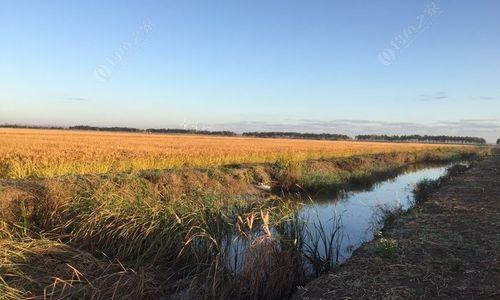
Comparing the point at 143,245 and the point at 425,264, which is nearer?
the point at 425,264

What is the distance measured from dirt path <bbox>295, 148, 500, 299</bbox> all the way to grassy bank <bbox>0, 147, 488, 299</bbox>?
787mm

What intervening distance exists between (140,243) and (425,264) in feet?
14.3

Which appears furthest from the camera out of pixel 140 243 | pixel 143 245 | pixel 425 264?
pixel 143 245

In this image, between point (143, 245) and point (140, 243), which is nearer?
point (140, 243)

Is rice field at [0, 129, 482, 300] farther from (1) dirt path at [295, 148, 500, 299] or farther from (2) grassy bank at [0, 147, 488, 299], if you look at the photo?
(1) dirt path at [295, 148, 500, 299]

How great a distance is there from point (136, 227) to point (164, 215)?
50 centimetres

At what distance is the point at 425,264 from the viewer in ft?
21.9

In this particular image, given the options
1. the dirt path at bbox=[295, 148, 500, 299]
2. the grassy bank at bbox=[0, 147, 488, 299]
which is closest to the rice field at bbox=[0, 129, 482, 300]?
the grassy bank at bbox=[0, 147, 488, 299]

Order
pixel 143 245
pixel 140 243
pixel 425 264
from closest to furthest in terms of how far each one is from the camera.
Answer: pixel 425 264 < pixel 140 243 < pixel 143 245

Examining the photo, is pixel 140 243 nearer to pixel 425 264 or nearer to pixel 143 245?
pixel 143 245

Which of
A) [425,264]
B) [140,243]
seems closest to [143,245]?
[140,243]

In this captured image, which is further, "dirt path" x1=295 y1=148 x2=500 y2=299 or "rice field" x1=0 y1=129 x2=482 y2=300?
"rice field" x1=0 y1=129 x2=482 y2=300

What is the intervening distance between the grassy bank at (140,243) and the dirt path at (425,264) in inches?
31.0

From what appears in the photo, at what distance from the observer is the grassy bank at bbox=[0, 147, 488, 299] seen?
5.85 m
